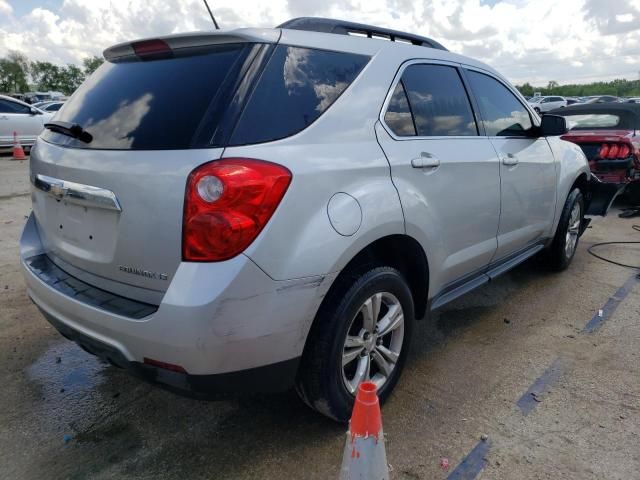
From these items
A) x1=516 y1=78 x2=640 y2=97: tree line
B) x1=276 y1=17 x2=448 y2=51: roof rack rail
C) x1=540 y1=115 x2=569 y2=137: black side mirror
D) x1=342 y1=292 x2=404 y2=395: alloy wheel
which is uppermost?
x1=276 y1=17 x2=448 y2=51: roof rack rail

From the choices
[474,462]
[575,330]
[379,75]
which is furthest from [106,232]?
[575,330]

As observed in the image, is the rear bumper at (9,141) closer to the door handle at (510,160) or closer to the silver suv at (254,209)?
the silver suv at (254,209)

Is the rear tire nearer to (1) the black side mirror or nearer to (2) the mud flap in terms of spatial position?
(2) the mud flap

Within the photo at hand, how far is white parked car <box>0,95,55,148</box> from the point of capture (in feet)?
42.2

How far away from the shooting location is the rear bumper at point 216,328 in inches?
74.7

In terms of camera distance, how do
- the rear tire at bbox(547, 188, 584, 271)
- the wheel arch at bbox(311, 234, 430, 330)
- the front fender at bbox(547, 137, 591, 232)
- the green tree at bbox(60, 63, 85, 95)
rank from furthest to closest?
the green tree at bbox(60, 63, 85, 95) < the rear tire at bbox(547, 188, 584, 271) < the front fender at bbox(547, 137, 591, 232) < the wheel arch at bbox(311, 234, 430, 330)

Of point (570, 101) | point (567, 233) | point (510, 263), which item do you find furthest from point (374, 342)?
point (570, 101)

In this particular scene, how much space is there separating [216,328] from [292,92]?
3.34 feet

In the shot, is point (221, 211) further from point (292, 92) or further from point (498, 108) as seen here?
point (498, 108)

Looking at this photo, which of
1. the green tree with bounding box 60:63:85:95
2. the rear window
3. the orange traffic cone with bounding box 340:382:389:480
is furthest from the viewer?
the green tree with bounding box 60:63:85:95

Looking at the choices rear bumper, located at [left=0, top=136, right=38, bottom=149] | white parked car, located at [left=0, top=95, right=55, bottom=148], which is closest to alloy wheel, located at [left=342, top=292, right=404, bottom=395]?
white parked car, located at [left=0, top=95, right=55, bottom=148]

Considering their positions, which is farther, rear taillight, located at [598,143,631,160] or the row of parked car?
the row of parked car

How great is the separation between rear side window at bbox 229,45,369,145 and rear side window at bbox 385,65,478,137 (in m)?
0.40

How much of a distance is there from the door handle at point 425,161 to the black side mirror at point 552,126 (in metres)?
1.59
